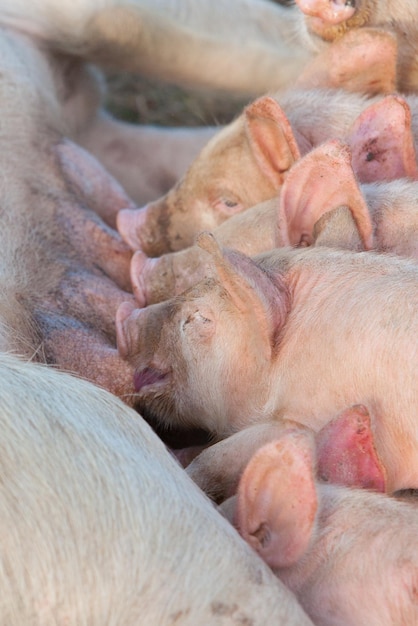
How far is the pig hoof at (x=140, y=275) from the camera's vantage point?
7.89 ft

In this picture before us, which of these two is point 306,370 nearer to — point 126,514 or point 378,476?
point 378,476

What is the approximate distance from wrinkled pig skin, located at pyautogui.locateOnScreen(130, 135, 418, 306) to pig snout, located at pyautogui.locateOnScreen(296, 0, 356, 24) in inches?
18.4

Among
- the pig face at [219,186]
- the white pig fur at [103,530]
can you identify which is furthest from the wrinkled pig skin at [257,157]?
the white pig fur at [103,530]

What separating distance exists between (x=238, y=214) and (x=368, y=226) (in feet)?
1.41

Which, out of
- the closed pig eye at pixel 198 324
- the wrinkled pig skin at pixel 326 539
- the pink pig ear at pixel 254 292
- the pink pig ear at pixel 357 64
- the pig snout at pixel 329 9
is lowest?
the wrinkled pig skin at pixel 326 539

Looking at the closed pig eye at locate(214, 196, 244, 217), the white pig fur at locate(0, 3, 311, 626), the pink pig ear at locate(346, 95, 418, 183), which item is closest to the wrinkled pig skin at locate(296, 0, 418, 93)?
the pink pig ear at locate(346, 95, 418, 183)

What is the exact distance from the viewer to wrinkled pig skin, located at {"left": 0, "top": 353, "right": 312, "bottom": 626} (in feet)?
4.76

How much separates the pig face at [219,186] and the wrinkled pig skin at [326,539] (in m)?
0.95

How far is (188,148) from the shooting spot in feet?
10.8

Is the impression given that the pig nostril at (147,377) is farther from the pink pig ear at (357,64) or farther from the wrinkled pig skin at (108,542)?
the pink pig ear at (357,64)

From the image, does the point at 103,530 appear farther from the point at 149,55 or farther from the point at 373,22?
the point at 149,55

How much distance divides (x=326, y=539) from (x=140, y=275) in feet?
3.15

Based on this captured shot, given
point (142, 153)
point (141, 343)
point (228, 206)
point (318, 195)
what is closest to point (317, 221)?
point (318, 195)

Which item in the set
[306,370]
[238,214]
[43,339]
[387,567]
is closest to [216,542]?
[387,567]
